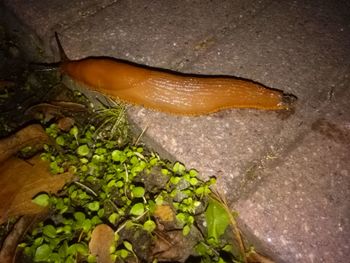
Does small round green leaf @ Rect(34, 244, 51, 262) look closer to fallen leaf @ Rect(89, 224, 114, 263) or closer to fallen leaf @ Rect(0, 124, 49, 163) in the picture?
fallen leaf @ Rect(89, 224, 114, 263)

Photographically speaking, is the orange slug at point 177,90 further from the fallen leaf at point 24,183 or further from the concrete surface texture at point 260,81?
the fallen leaf at point 24,183

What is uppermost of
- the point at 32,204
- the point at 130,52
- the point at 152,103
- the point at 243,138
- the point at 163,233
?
the point at 130,52

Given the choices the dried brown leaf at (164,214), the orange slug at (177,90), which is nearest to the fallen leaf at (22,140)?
the orange slug at (177,90)

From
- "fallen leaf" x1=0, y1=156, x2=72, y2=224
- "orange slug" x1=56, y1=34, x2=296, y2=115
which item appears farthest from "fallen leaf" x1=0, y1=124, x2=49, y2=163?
"orange slug" x1=56, y1=34, x2=296, y2=115

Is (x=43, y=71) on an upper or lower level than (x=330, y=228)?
upper

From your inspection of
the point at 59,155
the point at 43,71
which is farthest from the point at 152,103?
the point at 43,71

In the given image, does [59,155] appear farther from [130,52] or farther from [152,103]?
[130,52]
